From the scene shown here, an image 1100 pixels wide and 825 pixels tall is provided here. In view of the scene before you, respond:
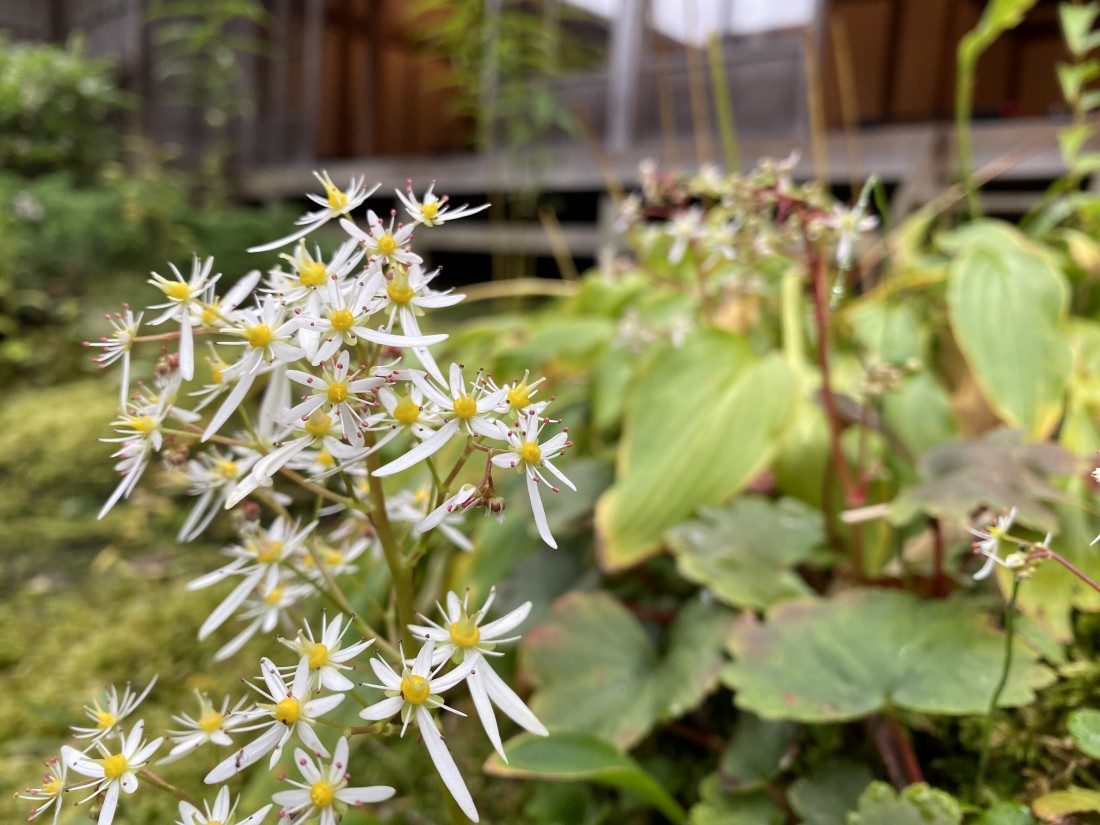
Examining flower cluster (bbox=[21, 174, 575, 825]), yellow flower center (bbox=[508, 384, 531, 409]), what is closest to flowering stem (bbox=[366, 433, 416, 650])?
flower cluster (bbox=[21, 174, 575, 825])

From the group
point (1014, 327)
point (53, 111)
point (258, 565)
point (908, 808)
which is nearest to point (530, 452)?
point (258, 565)

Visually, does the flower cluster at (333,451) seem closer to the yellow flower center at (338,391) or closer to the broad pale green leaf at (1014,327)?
the yellow flower center at (338,391)

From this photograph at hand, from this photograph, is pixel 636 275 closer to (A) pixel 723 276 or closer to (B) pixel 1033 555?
(A) pixel 723 276

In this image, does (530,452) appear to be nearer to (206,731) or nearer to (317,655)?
(317,655)

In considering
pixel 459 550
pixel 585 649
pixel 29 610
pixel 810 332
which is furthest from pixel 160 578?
pixel 810 332

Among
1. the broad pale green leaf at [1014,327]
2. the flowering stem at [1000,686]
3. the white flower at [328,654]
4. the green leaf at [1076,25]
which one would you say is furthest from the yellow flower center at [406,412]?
the green leaf at [1076,25]

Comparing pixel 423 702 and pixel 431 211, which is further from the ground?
pixel 431 211
